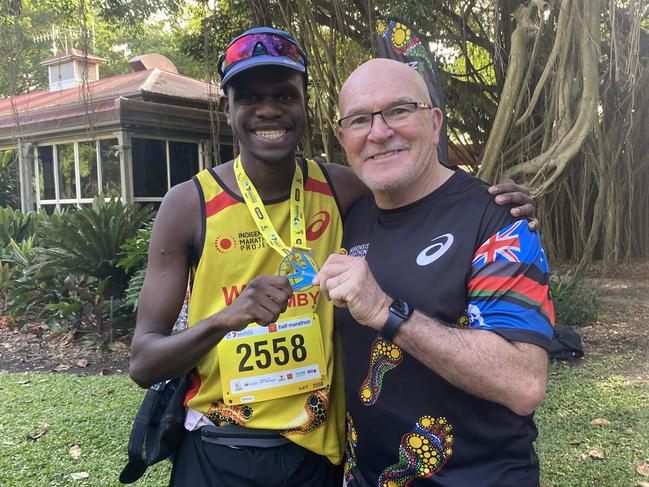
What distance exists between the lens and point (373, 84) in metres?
1.73

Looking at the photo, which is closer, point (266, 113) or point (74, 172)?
point (266, 113)

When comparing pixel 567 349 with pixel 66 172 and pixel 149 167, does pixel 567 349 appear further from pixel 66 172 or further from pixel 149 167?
pixel 66 172

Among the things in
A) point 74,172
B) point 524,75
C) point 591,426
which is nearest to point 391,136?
point 591,426

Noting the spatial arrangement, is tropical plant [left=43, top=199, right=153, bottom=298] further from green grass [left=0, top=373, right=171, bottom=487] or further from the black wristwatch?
the black wristwatch

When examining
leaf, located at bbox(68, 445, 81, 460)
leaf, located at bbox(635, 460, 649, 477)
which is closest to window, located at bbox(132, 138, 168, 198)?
leaf, located at bbox(68, 445, 81, 460)

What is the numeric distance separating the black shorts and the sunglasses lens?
125 centimetres

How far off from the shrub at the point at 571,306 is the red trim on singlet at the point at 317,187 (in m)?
5.48

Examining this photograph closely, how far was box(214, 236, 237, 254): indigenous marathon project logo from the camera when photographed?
5.83 ft

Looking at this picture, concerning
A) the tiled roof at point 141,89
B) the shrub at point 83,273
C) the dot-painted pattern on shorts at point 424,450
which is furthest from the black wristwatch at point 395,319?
the tiled roof at point 141,89

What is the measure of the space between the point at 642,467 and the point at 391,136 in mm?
3074

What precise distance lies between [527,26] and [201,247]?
15.3ft

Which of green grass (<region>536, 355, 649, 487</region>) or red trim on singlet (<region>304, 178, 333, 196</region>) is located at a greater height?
red trim on singlet (<region>304, 178, 333, 196</region>)

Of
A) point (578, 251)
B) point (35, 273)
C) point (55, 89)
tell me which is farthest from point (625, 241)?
point (55, 89)

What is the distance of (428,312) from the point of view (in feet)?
5.00
